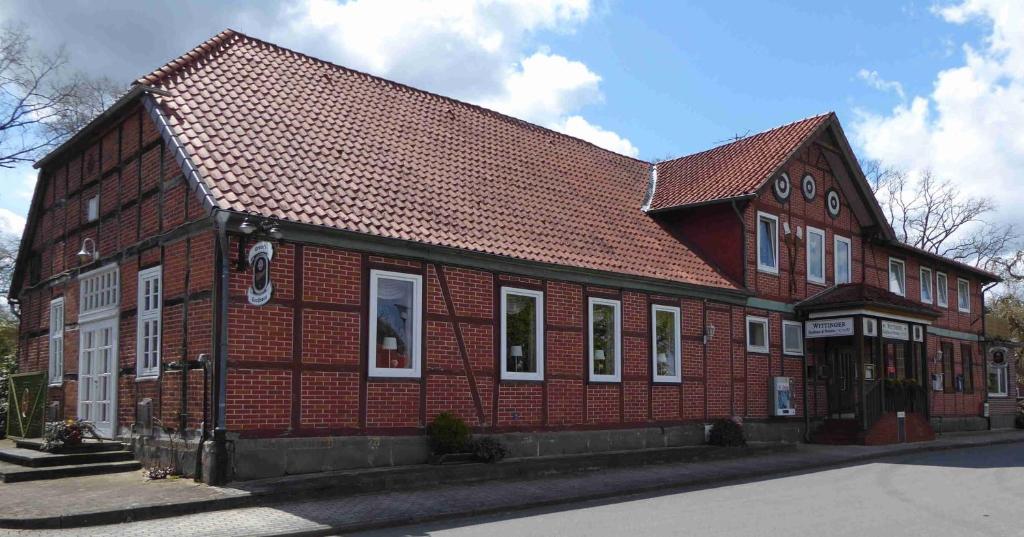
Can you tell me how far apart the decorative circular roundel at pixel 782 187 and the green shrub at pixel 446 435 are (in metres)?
11.5

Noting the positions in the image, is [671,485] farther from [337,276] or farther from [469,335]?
[337,276]

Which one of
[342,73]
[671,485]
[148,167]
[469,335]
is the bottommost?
[671,485]

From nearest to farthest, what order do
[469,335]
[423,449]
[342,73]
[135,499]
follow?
[135,499] → [423,449] → [469,335] → [342,73]

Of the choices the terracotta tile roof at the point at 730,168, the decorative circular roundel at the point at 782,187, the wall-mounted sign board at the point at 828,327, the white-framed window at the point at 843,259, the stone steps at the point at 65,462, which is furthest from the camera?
the white-framed window at the point at 843,259

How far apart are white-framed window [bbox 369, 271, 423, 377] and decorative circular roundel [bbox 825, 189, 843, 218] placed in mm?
13715

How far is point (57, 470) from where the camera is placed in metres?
12.0

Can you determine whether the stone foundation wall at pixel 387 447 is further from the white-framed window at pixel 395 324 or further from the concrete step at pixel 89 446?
the concrete step at pixel 89 446

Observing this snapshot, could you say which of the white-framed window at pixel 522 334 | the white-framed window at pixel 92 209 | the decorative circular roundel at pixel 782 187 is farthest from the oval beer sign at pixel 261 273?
the decorative circular roundel at pixel 782 187

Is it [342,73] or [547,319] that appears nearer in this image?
[547,319]

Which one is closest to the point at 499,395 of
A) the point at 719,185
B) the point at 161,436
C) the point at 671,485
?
the point at 671,485

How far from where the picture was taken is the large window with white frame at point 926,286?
28031 millimetres

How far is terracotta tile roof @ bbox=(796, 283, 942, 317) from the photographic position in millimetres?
21031

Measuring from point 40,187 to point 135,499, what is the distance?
11.0 meters

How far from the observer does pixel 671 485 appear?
44.9 ft
